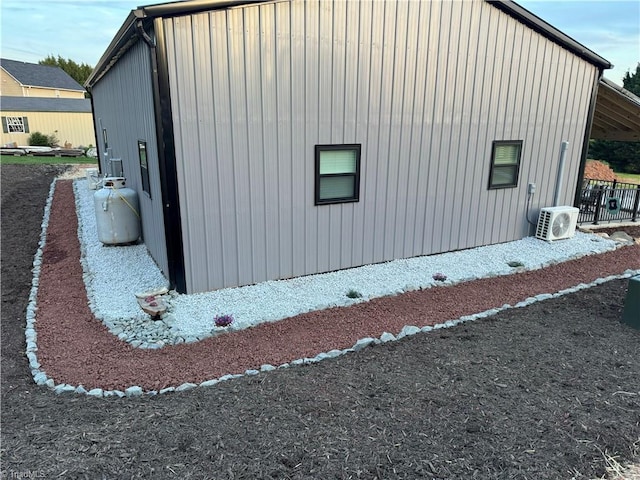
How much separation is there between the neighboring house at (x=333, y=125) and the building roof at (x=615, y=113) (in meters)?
0.66

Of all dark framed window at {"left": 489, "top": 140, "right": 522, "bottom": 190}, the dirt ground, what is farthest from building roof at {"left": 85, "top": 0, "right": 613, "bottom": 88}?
the dirt ground

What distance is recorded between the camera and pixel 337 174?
6.31m

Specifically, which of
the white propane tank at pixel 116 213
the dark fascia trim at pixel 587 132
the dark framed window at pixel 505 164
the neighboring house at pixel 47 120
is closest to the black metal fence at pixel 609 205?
the dark fascia trim at pixel 587 132

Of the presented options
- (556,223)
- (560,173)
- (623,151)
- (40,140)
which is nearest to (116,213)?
(556,223)

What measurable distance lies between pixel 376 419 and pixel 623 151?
2941 cm

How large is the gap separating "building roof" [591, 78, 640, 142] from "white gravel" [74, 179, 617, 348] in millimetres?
3098

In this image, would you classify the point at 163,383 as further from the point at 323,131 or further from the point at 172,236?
the point at 323,131

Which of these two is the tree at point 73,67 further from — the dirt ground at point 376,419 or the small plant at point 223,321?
the dirt ground at point 376,419

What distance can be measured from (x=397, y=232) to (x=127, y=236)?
4772 mm

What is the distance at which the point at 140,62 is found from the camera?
222 inches

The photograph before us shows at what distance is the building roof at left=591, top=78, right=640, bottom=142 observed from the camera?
8.77 meters

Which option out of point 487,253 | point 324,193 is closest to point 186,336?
point 324,193

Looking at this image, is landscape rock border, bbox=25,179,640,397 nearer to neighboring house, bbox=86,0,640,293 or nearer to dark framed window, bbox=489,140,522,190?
neighboring house, bbox=86,0,640,293

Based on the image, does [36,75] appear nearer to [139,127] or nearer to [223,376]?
[139,127]
